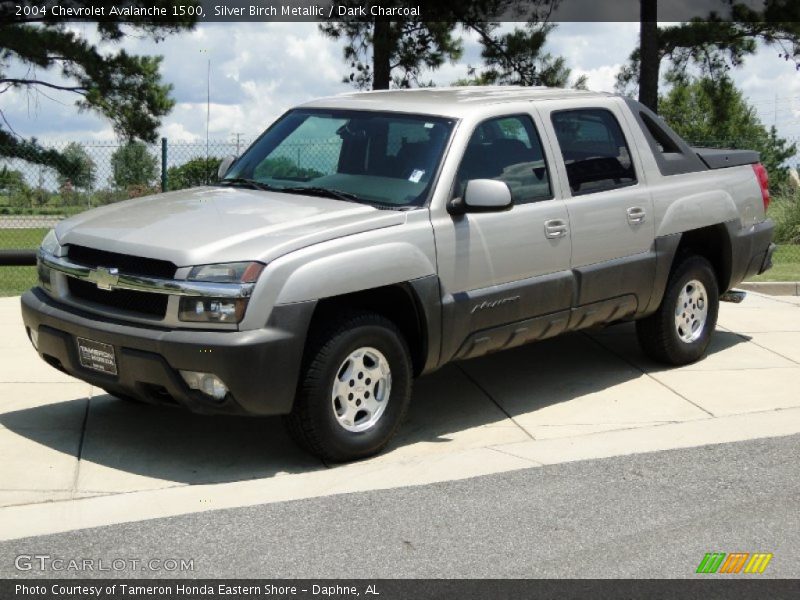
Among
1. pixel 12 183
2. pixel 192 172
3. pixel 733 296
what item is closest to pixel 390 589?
pixel 733 296

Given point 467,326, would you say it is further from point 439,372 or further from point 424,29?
point 424,29

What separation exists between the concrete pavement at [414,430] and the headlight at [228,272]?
107 cm

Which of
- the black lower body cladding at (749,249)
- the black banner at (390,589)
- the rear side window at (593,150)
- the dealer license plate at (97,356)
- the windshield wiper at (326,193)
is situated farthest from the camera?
the black lower body cladding at (749,249)

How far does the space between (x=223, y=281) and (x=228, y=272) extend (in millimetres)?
51

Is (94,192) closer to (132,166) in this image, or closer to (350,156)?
(132,166)

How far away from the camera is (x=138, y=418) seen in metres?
7.71

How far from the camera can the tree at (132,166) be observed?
18.3 m

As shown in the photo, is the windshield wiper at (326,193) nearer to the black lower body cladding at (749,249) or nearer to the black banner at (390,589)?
the black banner at (390,589)

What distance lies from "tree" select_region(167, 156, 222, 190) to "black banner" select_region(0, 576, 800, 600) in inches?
490

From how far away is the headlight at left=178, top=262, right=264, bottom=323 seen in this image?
6215mm

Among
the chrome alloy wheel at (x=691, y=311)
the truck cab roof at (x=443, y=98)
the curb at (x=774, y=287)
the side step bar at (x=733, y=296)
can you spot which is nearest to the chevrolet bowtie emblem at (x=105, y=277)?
the truck cab roof at (x=443, y=98)

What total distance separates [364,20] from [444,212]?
1545cm

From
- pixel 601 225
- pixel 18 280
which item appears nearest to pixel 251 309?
pixel 601 225

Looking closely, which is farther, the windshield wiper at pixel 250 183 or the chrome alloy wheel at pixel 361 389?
the windshield wiper at pixel 250 183
